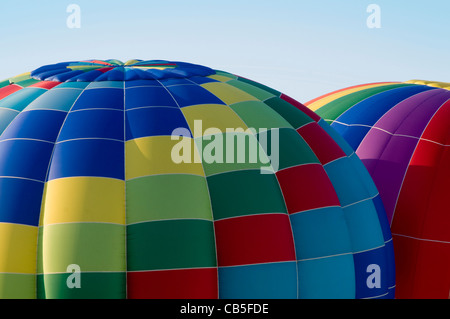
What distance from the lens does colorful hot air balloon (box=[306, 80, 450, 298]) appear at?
8031 mm

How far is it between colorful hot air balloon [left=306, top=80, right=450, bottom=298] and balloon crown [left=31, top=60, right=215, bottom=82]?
285cm

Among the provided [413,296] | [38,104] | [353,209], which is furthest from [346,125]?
[38,104]

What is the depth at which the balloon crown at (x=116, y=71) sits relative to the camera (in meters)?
6.43

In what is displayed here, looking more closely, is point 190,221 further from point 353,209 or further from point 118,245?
point 353,209

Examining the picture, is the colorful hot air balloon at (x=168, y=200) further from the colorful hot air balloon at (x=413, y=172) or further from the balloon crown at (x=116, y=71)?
the colorful hot air balloon at (x=413, y=172)

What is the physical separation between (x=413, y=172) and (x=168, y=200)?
4.12 m

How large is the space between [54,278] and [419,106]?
5738 millimetres

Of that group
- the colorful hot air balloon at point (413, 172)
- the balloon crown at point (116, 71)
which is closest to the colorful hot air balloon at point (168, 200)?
the balloon crown at point (116, 71)

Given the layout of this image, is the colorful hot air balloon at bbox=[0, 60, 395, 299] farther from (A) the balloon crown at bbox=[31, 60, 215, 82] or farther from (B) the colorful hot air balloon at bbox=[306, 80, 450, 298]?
(B) the colorful hot air balloon at bbox=[306, 80, 450, 298]

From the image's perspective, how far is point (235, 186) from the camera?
5.53 meters

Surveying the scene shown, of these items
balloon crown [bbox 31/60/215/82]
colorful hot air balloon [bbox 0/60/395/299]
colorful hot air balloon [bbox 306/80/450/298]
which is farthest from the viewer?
colorful hot air balloon [bbox 306/80/450/298]

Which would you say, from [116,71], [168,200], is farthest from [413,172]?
[168,200]

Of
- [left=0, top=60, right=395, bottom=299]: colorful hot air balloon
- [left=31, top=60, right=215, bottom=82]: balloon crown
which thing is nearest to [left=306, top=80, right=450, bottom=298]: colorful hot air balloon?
[left=0, top=60, right=395, bottom=299]: colorful hot air balloon

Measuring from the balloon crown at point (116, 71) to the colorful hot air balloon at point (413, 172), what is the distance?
285 cm
